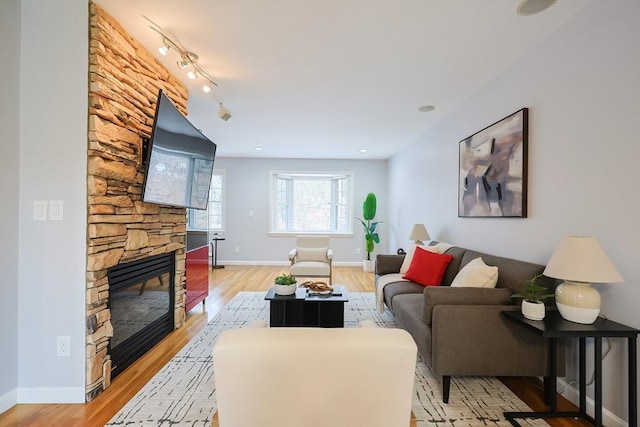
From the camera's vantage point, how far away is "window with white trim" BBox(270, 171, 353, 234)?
688 cm

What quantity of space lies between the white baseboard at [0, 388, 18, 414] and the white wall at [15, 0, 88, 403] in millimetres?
29

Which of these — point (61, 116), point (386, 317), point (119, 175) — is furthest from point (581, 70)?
point (61, 116)

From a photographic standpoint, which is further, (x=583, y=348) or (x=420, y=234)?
(x=420, y=234)

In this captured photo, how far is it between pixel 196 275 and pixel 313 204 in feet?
12.4

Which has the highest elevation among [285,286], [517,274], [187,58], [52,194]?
[187,58]

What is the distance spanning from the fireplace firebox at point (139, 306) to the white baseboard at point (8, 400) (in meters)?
0.50

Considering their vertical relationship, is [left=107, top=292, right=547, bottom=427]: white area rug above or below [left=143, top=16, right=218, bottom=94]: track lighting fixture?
below

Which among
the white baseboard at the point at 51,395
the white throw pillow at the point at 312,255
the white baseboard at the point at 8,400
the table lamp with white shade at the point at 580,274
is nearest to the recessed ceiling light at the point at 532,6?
the table lamp with white shade at the point at 580,274

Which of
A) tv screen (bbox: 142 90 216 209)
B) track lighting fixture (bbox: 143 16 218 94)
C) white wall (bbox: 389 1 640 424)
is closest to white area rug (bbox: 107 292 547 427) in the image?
white wall (bbox: 389 1 640 424)

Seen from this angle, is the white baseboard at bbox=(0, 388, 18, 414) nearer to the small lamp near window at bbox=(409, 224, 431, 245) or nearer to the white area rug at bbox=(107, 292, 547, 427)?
the white area rug at bbox=(107, 292, 547, 427)

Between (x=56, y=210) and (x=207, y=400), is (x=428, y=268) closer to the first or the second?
(x=207, y=400)

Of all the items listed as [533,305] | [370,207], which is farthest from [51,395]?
[370,207]

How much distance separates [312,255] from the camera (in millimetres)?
4832

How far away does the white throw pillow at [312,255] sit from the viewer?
483 cm
